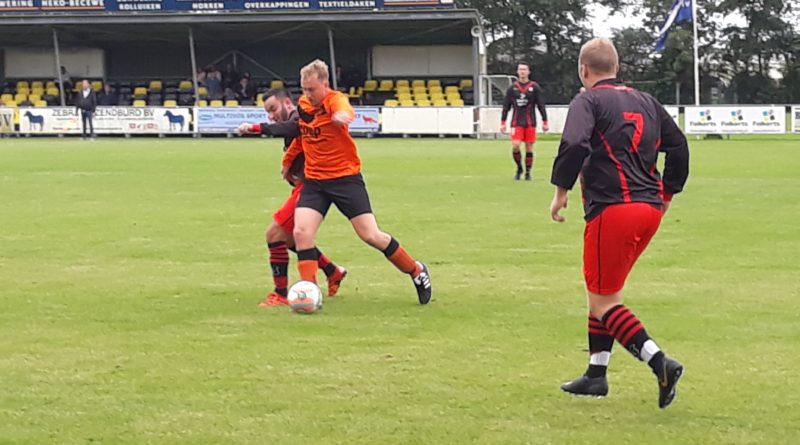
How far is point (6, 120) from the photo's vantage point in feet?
131

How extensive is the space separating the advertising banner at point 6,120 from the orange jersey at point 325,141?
110ft

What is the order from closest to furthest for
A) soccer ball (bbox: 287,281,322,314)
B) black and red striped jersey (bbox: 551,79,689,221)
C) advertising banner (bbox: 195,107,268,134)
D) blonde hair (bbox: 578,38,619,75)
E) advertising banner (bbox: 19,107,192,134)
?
black and red striped jersey (bbox: 551,79,689,221), blonde hair (bbox: 578,38,619,75), soccer ball (bbox: 287,281,322,314), advertising banner (bbox: 195,107,268,134), advertising banner (bbox: 19,107,192,134)

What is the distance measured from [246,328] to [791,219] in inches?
326

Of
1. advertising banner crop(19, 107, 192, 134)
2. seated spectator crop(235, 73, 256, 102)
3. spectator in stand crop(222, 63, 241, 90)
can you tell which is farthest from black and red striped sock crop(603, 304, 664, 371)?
spectator in stand crop(222, 63, 241, 90)

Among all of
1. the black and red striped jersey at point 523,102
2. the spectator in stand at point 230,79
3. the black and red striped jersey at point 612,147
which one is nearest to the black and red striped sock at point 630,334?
the black and red striped jersey at point 612,147

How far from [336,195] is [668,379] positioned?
3.65 metres

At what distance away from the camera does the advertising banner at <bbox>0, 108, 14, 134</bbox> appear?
39938 mm

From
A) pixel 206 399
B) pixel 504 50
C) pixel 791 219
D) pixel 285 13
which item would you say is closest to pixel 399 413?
pixel 206 399

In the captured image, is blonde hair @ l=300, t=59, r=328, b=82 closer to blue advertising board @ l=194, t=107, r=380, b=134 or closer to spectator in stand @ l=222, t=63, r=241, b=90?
blue advertising board @ l=194, t=107, r=380, b=134

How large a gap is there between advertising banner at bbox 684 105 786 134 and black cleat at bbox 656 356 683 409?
32339 millimetres

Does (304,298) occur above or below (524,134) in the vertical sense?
below

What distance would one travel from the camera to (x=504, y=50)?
70125mm

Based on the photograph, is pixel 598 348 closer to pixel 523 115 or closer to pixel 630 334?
pixel 630 334

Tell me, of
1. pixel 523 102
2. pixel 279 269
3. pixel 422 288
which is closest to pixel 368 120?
pixel 523 102
